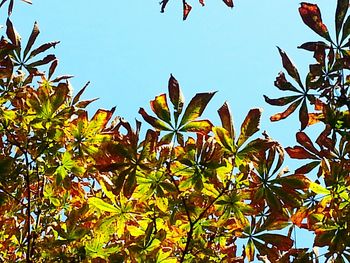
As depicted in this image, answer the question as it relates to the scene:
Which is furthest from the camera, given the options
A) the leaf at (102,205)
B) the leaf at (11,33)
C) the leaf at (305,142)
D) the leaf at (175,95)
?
the leaf at (11,33)

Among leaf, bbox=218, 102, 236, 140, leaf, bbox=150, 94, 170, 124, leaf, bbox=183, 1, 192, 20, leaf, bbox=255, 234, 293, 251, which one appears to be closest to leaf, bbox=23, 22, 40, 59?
leaf, bbox=183, 1, 192, 20

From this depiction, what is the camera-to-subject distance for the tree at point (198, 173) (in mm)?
1574

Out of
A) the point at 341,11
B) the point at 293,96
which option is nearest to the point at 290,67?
the point at 293,96

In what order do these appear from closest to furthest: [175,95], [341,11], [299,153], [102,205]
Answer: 1. [341,11]
2. [175,95]
3. [299,153]
4. [102,205]

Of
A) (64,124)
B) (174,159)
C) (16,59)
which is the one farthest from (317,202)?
(16,59)

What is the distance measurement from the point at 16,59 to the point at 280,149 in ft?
3.66

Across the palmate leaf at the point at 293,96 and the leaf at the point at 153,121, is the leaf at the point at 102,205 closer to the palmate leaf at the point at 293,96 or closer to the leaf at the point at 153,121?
the leaf at the point at 153,121

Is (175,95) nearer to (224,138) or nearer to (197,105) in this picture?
(197,105)

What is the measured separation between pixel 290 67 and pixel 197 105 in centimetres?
28

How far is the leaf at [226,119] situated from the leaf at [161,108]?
15 cm

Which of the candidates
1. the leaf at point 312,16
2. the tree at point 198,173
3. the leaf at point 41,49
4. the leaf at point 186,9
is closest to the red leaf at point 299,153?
the tree at point 198,173

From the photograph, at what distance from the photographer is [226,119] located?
62.9 inches

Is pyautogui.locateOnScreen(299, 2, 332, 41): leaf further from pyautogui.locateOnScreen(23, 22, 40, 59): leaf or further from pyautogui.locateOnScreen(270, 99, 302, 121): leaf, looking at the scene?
pyautogui.locateOnScreen(23, 22, 40, 59): leaf

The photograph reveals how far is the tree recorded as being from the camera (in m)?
1.57
